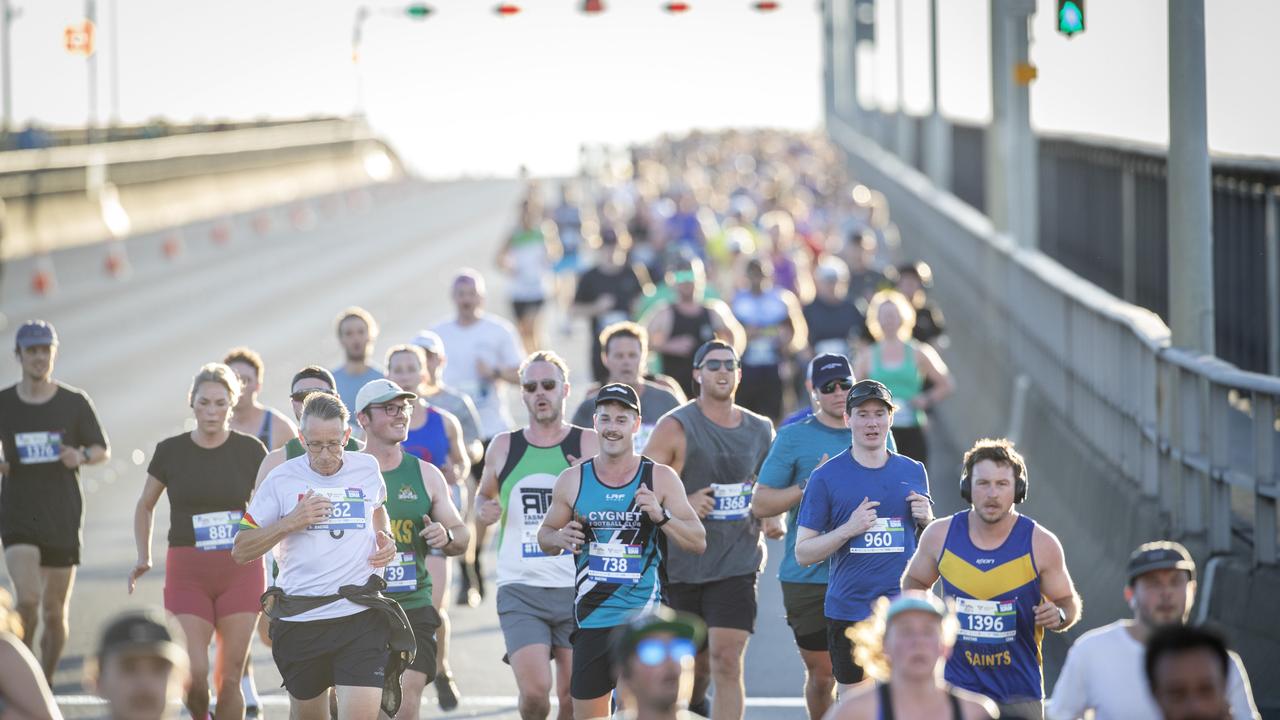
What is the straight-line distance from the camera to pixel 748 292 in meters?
18.4

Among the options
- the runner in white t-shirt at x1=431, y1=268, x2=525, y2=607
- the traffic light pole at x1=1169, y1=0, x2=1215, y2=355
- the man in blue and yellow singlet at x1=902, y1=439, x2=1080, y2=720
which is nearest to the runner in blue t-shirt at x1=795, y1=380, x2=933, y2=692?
the man in blue and yellow singlet at x1=902, y1=439, x2=1080, y2=720

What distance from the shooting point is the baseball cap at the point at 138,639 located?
5.85 metres

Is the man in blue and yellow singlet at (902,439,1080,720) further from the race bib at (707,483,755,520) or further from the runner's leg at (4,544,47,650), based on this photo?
the runner's leg at (4,544,47,650)

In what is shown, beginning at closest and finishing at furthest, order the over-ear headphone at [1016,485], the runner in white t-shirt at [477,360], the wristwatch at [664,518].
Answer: the over-ear headphone at [1016,485]
the wristwatch at [664,518]
the runner in white t-shirt at [477,360]

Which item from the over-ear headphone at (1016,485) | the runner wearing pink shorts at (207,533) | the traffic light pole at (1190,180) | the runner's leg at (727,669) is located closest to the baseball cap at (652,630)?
the over-ear headphone at (1016,485)

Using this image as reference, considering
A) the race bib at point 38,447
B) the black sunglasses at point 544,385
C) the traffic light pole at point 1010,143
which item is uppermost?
the traffic light pole at point 1010,143

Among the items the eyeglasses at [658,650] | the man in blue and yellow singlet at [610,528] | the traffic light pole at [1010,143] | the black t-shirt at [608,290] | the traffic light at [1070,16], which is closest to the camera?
the eyeglasses at [658,650]

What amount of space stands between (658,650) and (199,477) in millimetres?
5065

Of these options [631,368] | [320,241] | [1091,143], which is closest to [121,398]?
[1091,143]

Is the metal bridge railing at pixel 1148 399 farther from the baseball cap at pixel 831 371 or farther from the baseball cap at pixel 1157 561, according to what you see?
the baseball cap at pixel 1157 561

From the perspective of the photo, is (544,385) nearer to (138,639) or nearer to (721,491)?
(721,491)

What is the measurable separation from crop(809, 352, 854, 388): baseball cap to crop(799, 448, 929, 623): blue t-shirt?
2.87ft

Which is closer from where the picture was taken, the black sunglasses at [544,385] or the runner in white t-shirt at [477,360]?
the black sunglasses at [544,385]

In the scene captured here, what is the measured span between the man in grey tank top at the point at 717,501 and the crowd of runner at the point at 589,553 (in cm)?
1
